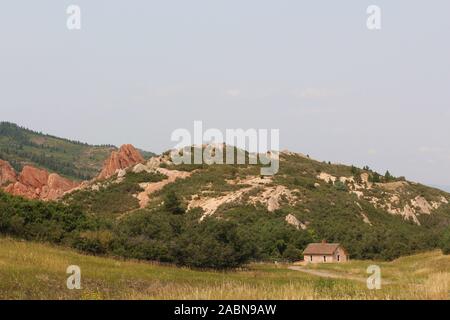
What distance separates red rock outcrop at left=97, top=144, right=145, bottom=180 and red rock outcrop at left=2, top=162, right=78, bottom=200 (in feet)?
33.7

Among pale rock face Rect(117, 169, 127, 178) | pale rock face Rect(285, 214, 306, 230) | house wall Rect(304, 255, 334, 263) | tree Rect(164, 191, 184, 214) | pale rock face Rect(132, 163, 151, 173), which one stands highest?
pale rock face Rect(132, 163, 151, 173)

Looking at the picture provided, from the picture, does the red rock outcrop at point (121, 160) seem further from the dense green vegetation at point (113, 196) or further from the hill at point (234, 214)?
the dense green vegetation at point (113, 196)

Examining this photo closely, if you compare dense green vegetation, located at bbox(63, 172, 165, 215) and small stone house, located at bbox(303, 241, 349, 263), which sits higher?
dense green vegetation, located at bbox(63, 172, 165, 215)

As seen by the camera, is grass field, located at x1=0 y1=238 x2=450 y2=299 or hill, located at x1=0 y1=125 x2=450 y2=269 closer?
grass field, located at x1=0 y1=238 x2=450 y2=299

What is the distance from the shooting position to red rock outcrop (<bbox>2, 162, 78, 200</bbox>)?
128m

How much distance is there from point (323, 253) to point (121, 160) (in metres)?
88.5

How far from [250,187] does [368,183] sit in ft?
123

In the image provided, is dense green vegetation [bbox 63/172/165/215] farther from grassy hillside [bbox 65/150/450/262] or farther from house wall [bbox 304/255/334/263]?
house wall [bbox 304/255/334/263]

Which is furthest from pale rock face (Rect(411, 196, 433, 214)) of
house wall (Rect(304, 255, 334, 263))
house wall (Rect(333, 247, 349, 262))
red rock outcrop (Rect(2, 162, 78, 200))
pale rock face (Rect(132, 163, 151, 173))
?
red rock outcrop (Rect(2, 162, 78, 200))

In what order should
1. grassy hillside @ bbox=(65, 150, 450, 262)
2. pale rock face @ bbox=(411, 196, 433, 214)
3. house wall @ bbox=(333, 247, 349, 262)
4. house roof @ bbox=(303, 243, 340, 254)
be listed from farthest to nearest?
pale rock face @ bbox=(411, 196, 433, 214)
house wall @ bbox=(333, 247, 349, 262)
house roof @ bbox=(303, 243, 340, 254)
grassy hillside @ bbox=(65, 150, 450, 262)

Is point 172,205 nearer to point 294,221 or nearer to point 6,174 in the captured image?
point 294,221

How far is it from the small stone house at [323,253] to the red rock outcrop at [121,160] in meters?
77.9

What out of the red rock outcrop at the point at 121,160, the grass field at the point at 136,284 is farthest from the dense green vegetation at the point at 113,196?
the grass field at the point at 136,284
